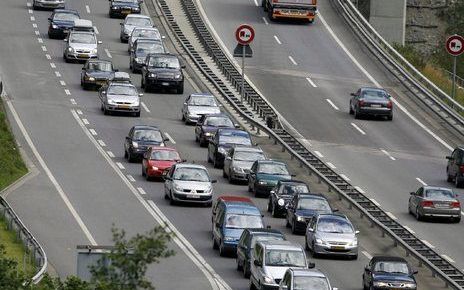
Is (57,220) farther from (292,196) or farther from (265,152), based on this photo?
(265,152)

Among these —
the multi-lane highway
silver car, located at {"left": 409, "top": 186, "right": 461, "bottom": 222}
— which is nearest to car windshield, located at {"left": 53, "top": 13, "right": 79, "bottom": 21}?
the multi-lane highway

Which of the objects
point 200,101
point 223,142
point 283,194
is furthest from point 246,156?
point 200,101

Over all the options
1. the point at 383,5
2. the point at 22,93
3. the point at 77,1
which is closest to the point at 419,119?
the point at 22,93

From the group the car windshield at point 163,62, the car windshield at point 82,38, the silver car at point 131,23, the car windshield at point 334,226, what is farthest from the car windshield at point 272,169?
the silver car at point 131,23

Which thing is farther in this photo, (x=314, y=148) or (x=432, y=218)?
(x=314, y=148)

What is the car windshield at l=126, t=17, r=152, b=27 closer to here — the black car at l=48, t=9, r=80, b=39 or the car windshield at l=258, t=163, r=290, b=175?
the black car at l=48, t=9, r=80, b=39

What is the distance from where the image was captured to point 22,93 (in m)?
72.9

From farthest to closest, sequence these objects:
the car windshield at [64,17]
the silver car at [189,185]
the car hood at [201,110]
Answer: the car windshield at [64,17], the car hood at [201,110], the silver car at [189,185]

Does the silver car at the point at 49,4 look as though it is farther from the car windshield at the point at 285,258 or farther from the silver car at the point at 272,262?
the car windshield at the point at 285,258

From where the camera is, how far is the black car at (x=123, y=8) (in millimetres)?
91562

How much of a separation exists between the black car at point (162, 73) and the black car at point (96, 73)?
1.60m

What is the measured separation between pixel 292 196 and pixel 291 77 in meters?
28.5

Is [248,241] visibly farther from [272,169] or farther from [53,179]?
[53,179]

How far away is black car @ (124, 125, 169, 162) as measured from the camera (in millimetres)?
59938
